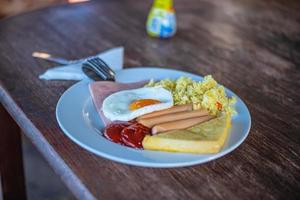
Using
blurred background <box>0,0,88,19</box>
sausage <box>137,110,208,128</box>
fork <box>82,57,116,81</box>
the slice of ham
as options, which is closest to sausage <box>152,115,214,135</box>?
sausage <box>137,110,208,128</box>

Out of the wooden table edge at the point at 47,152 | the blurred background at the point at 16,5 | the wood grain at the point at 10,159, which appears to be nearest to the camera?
the wooden table edge at the point at 47,152

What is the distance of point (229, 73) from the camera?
3.83 ft

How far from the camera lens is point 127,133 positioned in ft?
2.64

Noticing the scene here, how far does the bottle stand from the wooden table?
32 millimetres

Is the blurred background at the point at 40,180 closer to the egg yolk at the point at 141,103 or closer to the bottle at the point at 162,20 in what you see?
the bottle at the point at 162,20

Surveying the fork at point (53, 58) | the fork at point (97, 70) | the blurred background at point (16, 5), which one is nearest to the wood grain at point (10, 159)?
the fork at point (53, 58)

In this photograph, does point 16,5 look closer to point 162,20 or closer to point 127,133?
point 162,20

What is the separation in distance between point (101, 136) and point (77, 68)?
333 millimetres

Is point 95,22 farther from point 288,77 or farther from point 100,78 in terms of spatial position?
point 288,77

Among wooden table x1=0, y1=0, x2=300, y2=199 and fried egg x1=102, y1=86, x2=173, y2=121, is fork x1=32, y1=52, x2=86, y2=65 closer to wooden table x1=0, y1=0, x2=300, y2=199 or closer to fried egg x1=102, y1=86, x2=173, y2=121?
wooden table x1=0, y1=0, x2=300, y2=199

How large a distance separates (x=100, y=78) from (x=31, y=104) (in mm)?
191

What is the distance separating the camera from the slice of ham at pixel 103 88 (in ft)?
Result: 3.00

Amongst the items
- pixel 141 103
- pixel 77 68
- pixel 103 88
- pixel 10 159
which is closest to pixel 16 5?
pixel 10 159

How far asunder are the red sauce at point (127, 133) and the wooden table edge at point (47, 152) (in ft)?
0.35
